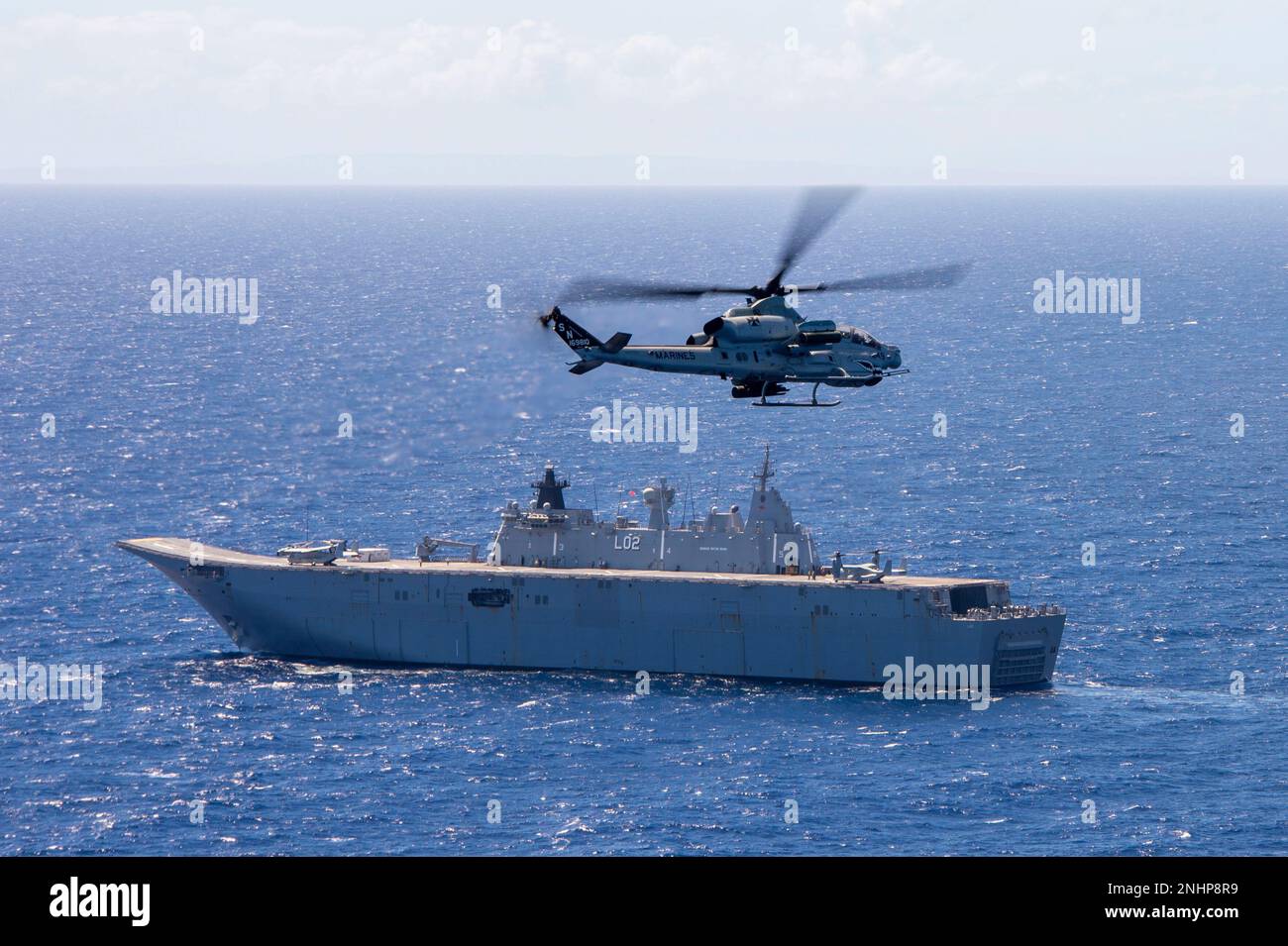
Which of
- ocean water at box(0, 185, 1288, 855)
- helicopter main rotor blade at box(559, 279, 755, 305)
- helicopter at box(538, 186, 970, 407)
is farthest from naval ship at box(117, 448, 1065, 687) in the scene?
helicopter main rotor blade at box(559, 279, 755, 305)

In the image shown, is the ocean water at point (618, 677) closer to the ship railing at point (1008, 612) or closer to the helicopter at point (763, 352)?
the helicopter at point (763, 352)

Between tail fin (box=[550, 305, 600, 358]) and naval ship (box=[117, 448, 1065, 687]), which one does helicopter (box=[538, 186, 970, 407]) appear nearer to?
tail fin (box=[550, 305, 600, 358])

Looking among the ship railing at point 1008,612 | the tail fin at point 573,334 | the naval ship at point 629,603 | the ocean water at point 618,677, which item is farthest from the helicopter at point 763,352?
the ship railing at point 1008,612

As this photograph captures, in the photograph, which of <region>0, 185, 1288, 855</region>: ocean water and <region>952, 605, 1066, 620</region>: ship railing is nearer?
<region>0, 185, 1288, 855</region>: ocean water

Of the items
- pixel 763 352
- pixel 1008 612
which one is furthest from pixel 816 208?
pixel 1008 612

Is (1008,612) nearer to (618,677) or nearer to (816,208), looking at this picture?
(618,677)
